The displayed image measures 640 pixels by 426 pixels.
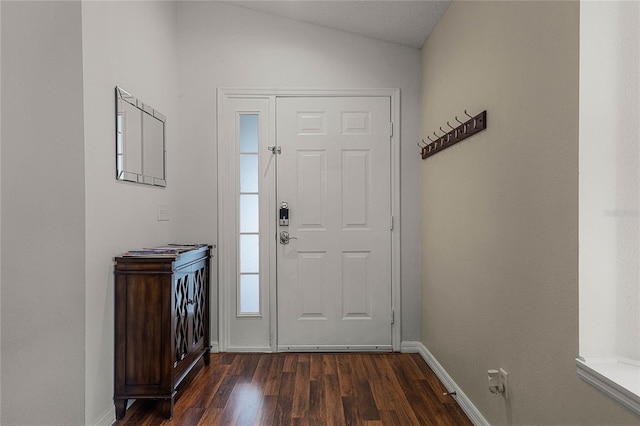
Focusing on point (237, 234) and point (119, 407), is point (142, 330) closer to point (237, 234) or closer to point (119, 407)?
point (119, 407)

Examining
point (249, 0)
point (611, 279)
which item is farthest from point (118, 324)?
point (249, 0)

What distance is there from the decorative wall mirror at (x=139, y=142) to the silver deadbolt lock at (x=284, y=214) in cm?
89

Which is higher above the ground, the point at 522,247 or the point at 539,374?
the point at 522,247

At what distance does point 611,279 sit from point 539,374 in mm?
478

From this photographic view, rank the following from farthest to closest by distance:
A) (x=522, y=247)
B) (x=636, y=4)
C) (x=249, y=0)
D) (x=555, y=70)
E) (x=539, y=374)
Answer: (x=249, y=0), (x=522, y=247), (x=539, y=374), (x=555, y=70), (x=636, y=4)

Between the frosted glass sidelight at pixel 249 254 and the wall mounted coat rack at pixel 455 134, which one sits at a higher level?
the wall mounted coat rack at pixel 455 134

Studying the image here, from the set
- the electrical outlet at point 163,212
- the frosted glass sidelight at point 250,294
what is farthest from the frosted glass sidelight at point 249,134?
the frosted glass sidelight at point 250,294

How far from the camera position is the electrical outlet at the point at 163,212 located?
292cm

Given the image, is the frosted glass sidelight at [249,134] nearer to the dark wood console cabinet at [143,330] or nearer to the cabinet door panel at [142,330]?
the dark wood console cabinet at [143,330]

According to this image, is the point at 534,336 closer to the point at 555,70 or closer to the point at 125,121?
the point at 555,70

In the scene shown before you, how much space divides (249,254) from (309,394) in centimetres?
122

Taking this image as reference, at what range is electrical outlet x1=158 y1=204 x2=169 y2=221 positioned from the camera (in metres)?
2.92

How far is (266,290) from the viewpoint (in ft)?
11.0

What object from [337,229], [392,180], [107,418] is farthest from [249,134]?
[107,418]
